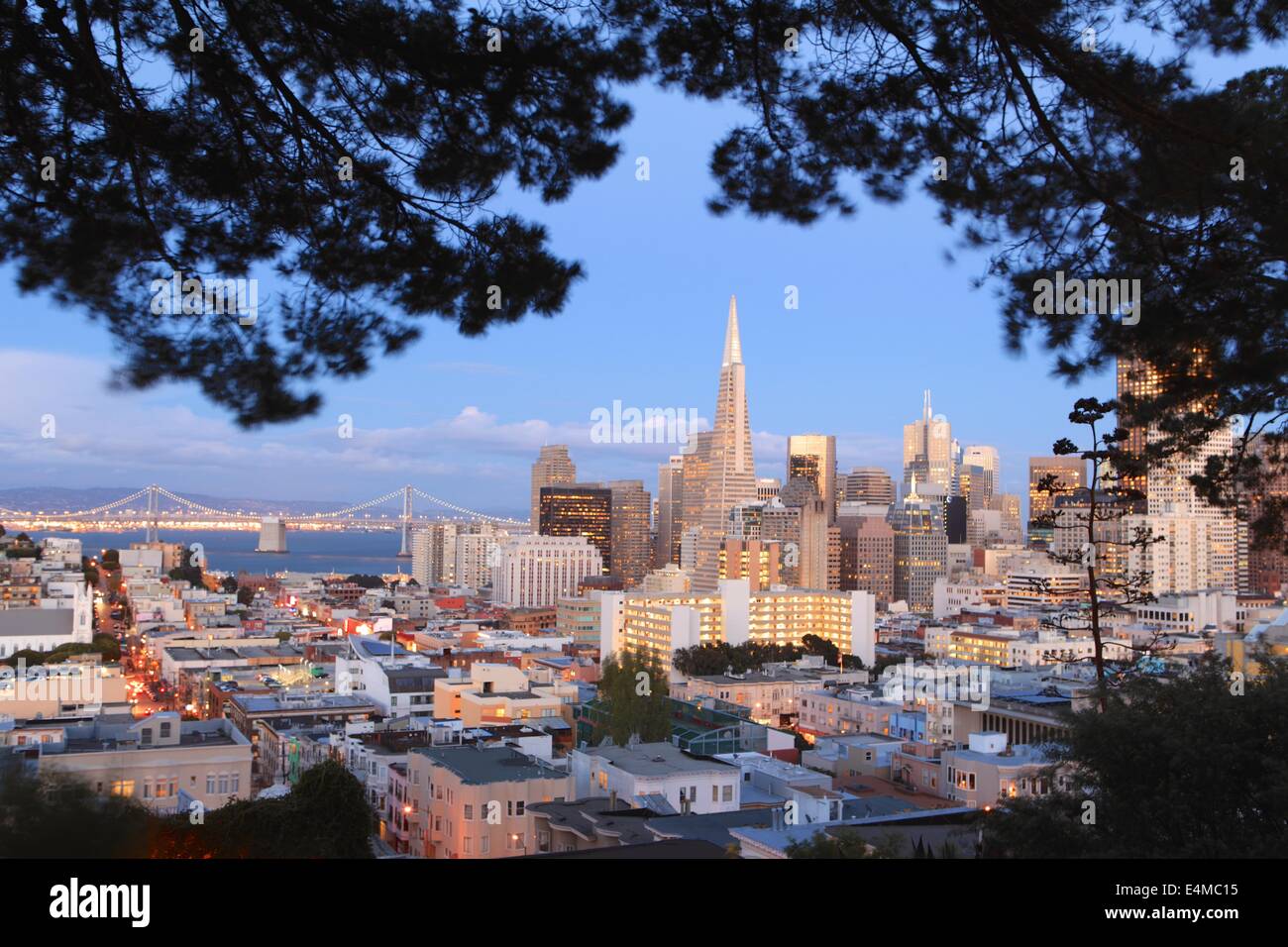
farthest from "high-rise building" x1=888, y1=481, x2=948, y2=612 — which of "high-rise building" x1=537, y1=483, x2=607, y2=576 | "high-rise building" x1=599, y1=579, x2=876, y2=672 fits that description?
"high-rise building" x1=599, y1=579, x2=876, y2=672

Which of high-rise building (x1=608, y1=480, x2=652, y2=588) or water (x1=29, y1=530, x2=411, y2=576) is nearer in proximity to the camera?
high-rise building (x1=608, y1=480, x2=652, y2=588)

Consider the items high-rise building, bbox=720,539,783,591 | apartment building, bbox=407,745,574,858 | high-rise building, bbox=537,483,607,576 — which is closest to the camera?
apartment building, bbox=407,745,574,858

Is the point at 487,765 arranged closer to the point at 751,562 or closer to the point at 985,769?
the point at 985,769

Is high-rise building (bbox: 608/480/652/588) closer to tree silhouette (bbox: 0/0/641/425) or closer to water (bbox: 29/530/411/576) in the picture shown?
water (bbox: 29/530/411/576)

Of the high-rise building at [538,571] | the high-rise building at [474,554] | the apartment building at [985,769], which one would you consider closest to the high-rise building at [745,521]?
the high-rise building at [538,571]

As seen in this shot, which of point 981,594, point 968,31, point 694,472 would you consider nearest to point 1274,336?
point 968,31
